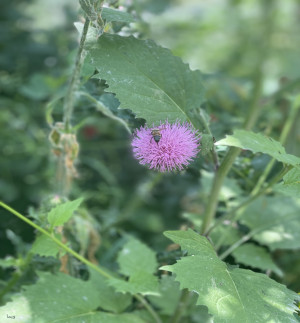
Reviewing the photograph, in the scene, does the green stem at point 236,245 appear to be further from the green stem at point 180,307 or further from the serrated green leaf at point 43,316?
the serrated green leaf at point 43,316

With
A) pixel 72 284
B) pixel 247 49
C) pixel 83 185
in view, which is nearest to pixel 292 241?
pixel 72 284

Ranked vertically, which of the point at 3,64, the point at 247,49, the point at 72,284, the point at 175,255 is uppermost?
the point at 247,49

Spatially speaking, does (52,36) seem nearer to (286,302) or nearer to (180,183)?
(180,183)

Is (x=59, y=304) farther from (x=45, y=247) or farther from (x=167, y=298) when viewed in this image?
(x=167, y=298)

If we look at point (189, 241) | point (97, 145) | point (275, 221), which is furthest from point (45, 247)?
point (97, 145)

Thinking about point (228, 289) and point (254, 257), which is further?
point (254, 257)

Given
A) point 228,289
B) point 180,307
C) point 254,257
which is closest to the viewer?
point 228,289

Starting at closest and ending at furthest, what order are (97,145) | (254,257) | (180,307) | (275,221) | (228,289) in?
(228,289) → (180,307) → (254,257) → (275,221) → (97,145)
